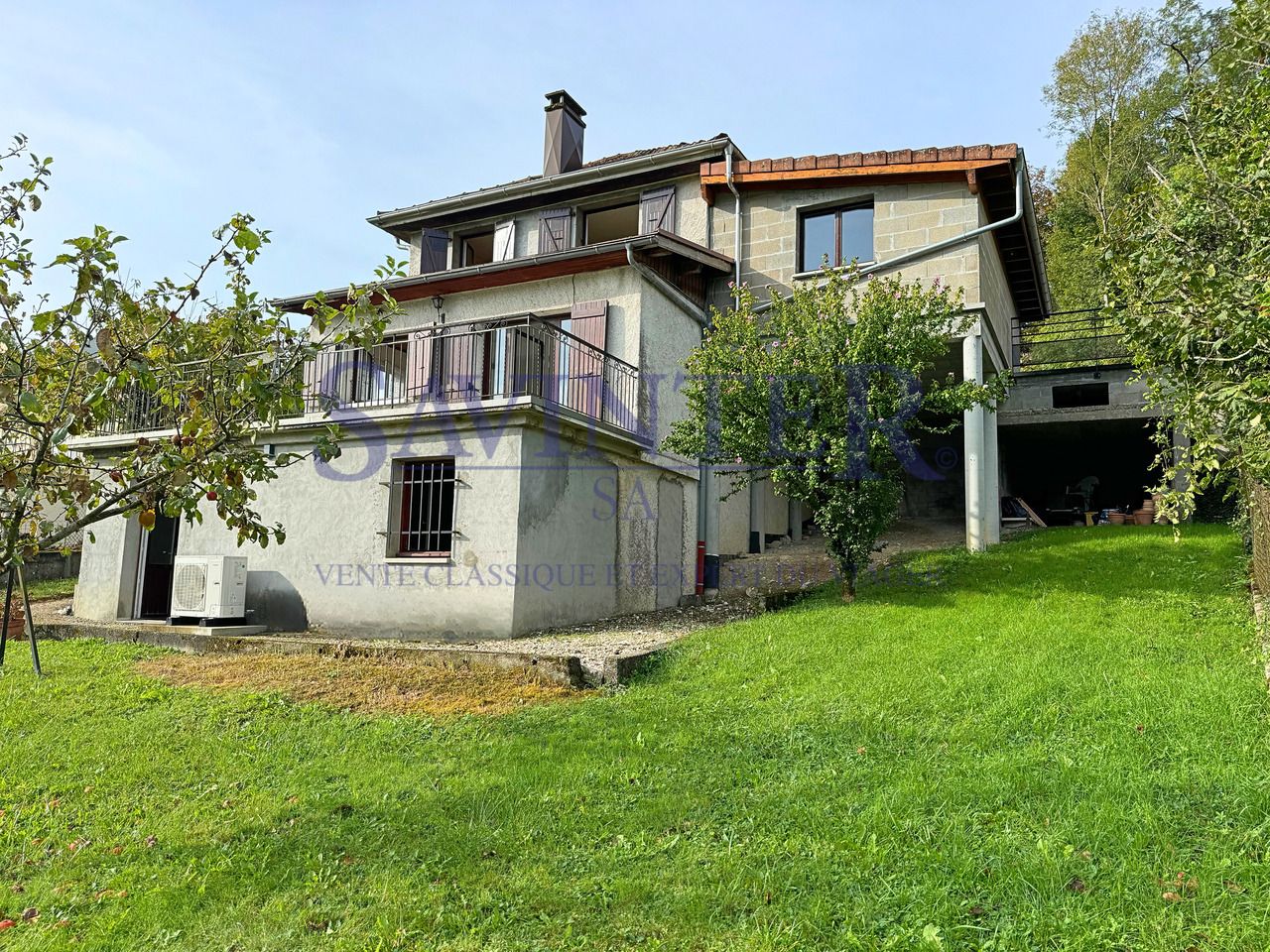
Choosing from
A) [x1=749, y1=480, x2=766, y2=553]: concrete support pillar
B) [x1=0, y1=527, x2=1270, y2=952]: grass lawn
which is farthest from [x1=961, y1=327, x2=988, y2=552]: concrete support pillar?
[x1=0, y1=527, x2=1270, y2=952]: grass lawn

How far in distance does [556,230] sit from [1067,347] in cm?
1216

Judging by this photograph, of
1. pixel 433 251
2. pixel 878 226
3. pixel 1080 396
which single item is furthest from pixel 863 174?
pixel 433 251

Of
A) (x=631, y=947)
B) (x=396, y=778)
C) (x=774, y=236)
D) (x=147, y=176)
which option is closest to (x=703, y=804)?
(x=631, y=947)

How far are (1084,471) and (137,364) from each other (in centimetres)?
2152

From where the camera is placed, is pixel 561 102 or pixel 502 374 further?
pixel 561 102

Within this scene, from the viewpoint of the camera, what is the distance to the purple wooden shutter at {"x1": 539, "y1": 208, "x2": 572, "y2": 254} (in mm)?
15219

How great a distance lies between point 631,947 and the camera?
9.86 feet

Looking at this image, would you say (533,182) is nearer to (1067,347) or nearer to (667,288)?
(667,288)

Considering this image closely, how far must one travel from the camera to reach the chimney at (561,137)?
16953 mm

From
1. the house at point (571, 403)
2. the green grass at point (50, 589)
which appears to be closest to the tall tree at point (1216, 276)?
the house at point (571, 403)

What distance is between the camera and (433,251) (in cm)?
1666

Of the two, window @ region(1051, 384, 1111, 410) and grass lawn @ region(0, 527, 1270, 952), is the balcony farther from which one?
window @ region(1051, 384, 1111, 410)

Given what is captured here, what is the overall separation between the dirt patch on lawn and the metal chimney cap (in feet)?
44.4

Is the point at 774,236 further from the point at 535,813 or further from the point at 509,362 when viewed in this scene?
the point at 535,813
